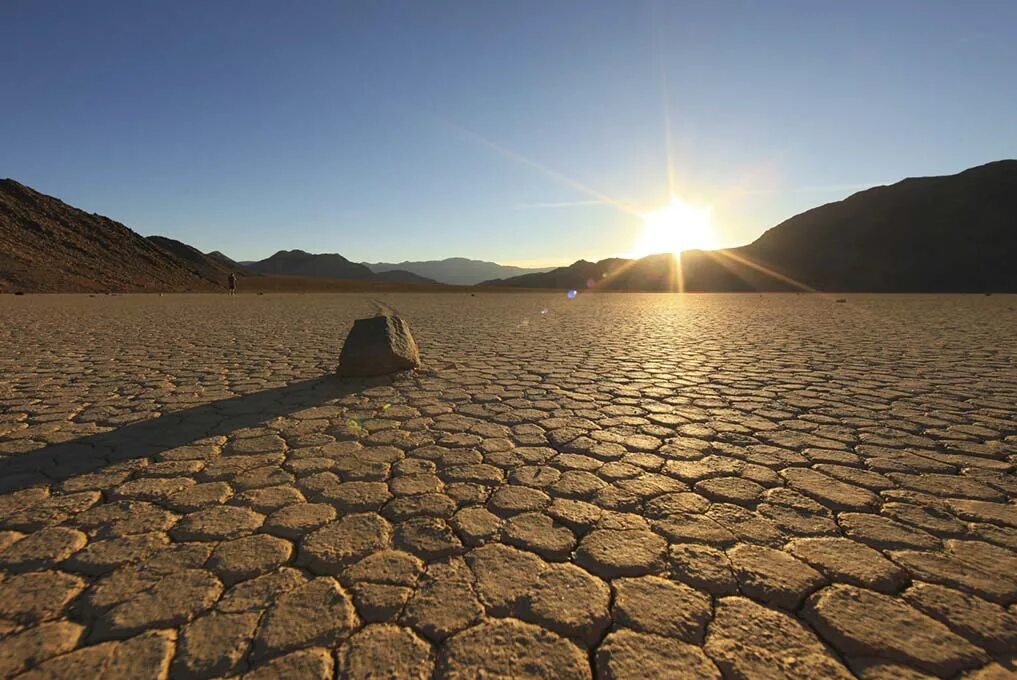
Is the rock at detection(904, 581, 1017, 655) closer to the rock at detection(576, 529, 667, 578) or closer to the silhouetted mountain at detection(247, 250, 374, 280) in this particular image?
the rock at detection(576, 529, 667, 578)

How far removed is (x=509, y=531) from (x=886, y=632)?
118 cm

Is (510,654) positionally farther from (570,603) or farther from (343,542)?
(343,542)

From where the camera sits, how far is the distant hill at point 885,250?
4794 cm

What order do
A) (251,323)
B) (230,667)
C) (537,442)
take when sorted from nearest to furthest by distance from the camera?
(230,667), (537,442), (251,323)

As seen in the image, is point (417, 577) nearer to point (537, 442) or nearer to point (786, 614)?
point (786, 614)

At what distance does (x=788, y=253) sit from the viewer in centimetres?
5738

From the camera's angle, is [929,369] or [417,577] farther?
[929,369]

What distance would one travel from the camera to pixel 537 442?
2.82m

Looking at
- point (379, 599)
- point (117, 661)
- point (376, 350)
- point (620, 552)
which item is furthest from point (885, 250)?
point (117, 661)

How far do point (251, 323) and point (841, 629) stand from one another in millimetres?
11227

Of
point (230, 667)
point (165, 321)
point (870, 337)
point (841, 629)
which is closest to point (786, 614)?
point (841, 629)

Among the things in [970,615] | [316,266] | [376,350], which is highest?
[316,266]

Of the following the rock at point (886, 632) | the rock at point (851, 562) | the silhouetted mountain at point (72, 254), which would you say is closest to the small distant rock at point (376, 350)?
the rock at point (851, 562)

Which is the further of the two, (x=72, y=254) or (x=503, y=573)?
(x=72, y=254)
